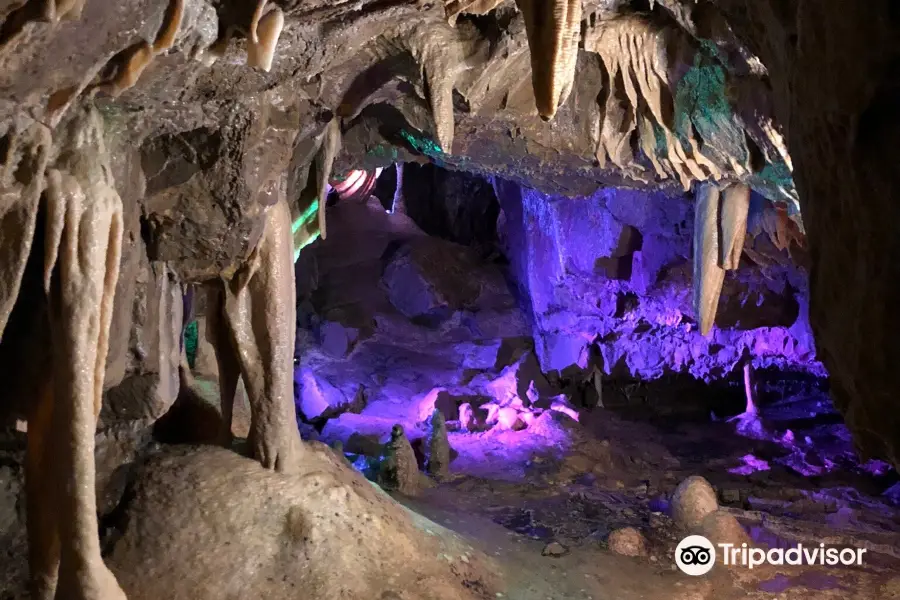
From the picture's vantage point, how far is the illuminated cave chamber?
10.8 meters

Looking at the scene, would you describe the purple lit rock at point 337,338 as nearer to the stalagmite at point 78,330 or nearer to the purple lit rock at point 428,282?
the purple lit rock at point 428,282

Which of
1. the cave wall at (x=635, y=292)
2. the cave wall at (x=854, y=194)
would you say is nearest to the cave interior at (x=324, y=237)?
the cave wall at (x=854, y=194)

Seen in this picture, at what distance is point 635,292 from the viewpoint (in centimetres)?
1127

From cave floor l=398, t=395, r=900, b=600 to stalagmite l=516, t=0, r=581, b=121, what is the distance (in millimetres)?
3922

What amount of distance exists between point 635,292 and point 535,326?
2175 millimetres

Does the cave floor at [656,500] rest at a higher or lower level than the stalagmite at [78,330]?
lower

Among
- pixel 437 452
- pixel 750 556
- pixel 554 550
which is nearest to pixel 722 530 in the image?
pixel 750 556

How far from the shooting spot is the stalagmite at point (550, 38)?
282cm

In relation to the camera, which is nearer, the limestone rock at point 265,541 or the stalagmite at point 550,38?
the stalagmite at point 550,38

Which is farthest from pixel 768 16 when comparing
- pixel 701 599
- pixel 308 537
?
pixel 701 599

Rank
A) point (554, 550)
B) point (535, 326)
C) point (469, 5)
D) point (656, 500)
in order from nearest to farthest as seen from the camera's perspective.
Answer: point (469, 5) → point (554, 550) → point (656, 500) → point (535, 326)

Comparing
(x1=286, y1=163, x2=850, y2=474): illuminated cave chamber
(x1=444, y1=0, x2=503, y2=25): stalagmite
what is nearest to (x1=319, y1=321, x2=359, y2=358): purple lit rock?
(x1=286, y1=163, x2=850, y2=474): illuminated cave chamber

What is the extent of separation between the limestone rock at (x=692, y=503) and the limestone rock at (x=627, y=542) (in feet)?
1.98

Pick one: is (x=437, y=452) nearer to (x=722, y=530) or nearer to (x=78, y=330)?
(x=722, y=530)
